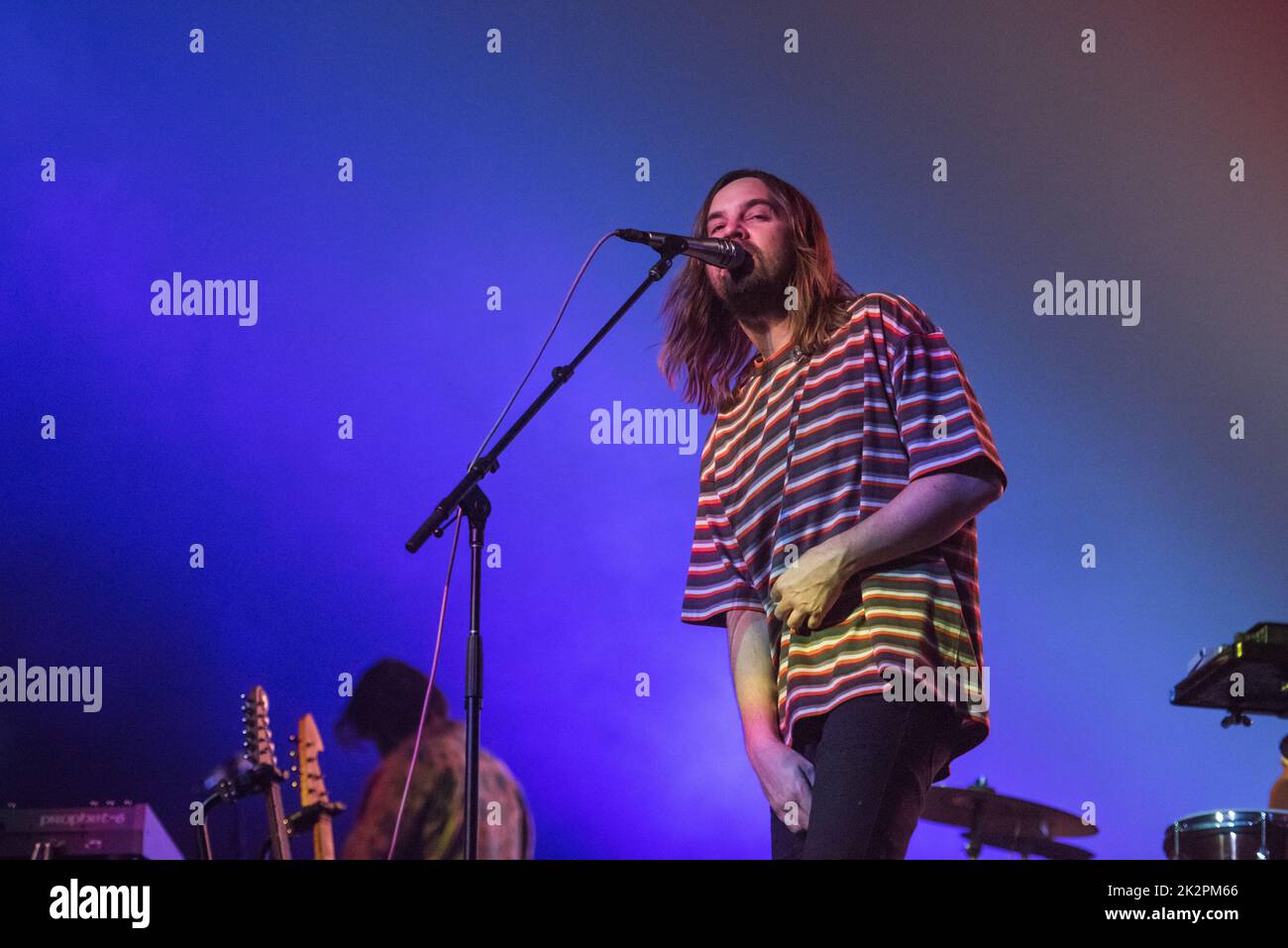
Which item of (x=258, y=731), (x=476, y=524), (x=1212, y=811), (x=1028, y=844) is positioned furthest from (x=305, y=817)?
(x=1212, y=811)

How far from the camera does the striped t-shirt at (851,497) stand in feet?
8.19

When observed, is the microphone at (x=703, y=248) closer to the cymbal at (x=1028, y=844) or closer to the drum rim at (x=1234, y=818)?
the cymbal at (x=1028, y=844)

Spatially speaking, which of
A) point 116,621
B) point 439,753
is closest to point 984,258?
point 439,753

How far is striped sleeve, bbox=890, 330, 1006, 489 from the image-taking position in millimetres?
2561

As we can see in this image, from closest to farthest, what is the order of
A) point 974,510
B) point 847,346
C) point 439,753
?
point 974,510 < point 847,346 < point 439,753

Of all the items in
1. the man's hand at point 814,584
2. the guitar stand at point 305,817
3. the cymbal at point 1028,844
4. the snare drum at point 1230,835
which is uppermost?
the man's hand at point 814,584

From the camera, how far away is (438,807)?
330cm

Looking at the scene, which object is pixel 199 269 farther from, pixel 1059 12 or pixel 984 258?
pixel 1059 12

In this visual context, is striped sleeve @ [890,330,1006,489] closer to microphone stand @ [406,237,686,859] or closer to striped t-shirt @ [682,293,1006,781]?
striped t-shirt @ [682,293,1006,781]

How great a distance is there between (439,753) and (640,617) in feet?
1.85

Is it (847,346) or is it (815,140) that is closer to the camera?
(847,346)

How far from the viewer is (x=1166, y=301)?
11.2ft

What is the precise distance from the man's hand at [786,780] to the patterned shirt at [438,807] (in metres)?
0.87

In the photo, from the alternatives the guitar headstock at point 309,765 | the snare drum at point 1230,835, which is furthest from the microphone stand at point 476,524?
the snare drum at point 1230,835
